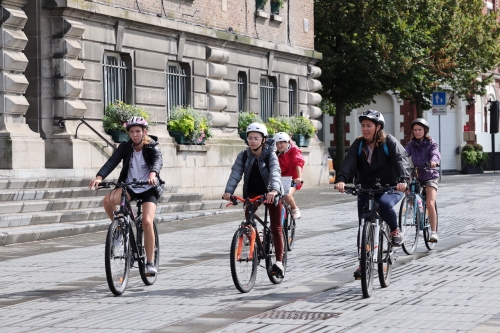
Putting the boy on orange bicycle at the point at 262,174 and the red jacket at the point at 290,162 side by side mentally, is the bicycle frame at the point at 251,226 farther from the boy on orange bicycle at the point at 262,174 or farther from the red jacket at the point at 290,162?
the red jacket at the point at 290,162

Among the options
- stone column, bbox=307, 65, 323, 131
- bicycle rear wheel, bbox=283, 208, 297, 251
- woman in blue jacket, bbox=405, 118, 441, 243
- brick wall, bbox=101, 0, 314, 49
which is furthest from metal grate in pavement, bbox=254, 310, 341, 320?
stone column, bbox=307, 65, 323, 131

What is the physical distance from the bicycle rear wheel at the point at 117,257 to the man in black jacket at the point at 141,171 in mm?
376

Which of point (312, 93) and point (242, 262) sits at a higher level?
point (312, 93)

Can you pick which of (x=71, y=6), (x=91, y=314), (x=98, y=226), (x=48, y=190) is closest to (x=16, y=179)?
(x=48, y=190)

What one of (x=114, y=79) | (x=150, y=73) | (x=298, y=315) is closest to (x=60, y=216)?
(x=114, y=79)

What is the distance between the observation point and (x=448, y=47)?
40188 mm

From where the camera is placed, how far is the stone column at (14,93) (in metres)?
20.6

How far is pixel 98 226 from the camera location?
1830 cm

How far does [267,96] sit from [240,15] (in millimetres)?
2795

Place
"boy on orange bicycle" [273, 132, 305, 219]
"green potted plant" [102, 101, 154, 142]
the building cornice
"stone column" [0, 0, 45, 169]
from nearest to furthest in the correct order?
"boy on orange bicycle" [273, 132, 305, 219] < "stone column" [0, 0, 45, 169] < the building cornice < "green potted plant" [102, 101, 154, 142]

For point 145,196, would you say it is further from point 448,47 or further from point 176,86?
point 448,47

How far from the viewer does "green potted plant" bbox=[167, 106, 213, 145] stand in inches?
1017

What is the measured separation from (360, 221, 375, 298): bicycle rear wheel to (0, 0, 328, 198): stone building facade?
11.0 metres

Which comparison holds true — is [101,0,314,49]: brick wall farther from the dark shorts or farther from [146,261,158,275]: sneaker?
[146,261,158,275]: sneaker
